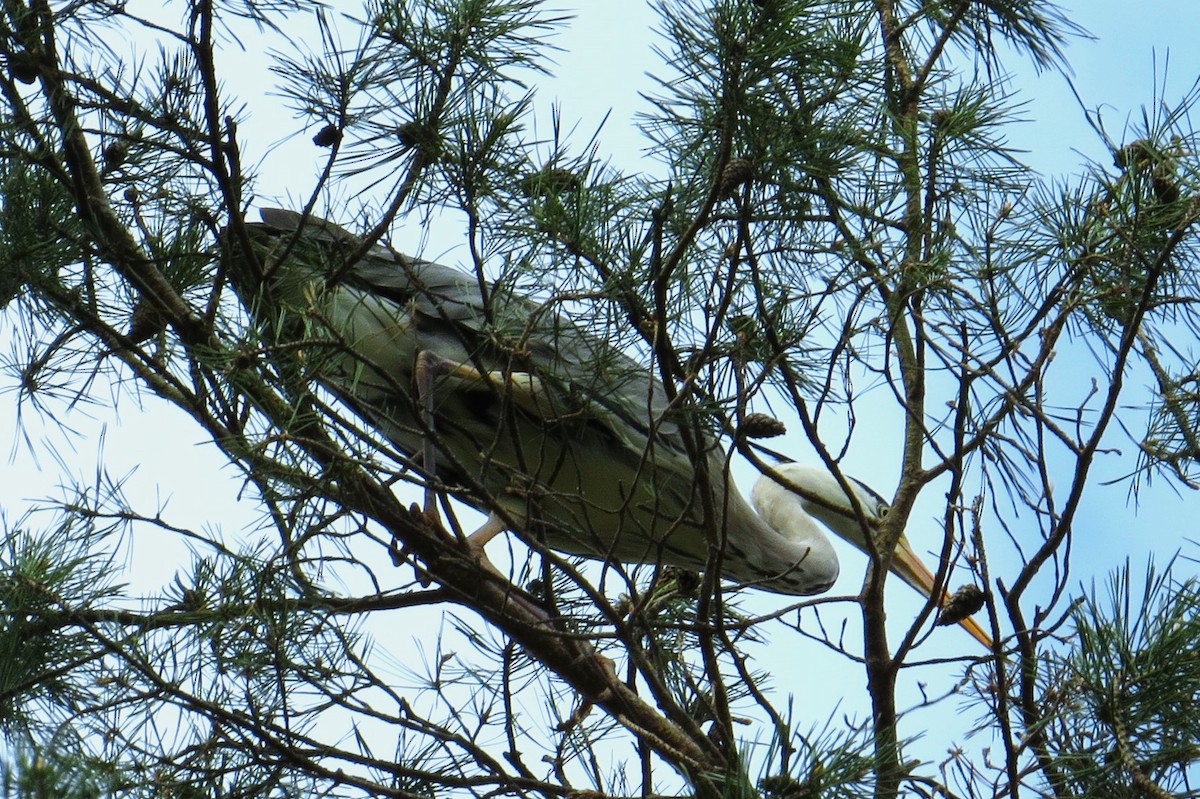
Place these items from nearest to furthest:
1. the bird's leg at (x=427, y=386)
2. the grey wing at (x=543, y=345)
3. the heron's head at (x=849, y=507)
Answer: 1. the grey wing at (x=543, y=345)
2. the bird's leg at (x=427, y=386)
3. the heron's head at (x=849, y=507)

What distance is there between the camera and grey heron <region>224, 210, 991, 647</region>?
1.92m

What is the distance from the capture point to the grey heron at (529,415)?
1922 mm

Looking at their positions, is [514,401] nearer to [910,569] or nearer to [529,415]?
[529,415]

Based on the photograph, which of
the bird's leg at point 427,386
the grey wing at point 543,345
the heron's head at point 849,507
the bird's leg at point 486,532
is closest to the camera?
the grey wing at point 543,345

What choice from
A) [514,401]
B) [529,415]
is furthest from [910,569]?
[514,401]

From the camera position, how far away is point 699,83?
175 cm

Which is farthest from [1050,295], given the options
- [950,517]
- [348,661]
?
[348,661]

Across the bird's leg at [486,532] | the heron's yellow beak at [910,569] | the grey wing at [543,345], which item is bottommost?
the grey wing at [543,345]

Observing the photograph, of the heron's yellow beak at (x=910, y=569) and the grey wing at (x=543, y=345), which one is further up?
the heron's yellow beak at (x=910, y=569)

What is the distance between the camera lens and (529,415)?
3.14 meters

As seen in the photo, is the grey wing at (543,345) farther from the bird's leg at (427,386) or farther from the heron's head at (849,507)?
the heron's head at (849,507)

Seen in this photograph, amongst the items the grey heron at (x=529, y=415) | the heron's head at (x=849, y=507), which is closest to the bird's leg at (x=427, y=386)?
the grey heron at (x=529, y=415)

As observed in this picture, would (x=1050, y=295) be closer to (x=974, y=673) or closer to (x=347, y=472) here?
(x=974, y=673)

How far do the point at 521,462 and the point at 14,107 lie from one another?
0.87 m
